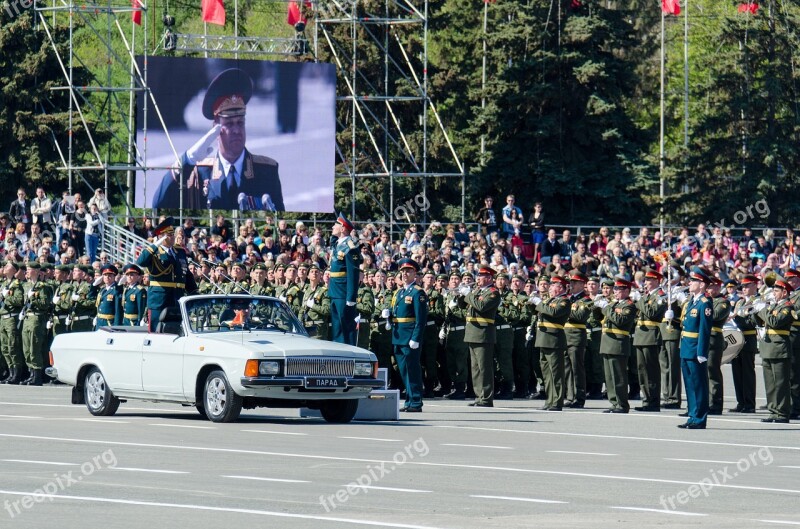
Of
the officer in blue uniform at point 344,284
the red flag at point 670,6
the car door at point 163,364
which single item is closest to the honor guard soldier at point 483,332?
the officer in blue uniform at point 344,284

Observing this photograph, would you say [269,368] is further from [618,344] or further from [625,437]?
[618,344]

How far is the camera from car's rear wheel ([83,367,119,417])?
741 inches

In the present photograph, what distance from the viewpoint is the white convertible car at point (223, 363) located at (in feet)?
56.1

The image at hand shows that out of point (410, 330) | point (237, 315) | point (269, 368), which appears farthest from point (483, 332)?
point (269, 368)

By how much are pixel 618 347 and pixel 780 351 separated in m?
2.18

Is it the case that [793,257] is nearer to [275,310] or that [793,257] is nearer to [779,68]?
[779,68]

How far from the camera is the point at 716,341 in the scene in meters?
20.0

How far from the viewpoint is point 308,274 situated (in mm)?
24625

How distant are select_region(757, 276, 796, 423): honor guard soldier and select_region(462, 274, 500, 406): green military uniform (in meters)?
3.71

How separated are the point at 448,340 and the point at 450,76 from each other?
2578 cm

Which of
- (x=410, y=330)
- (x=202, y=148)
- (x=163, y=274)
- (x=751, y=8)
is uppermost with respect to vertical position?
(x=751, y=8)

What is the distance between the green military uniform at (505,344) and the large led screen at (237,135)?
15.0 metres

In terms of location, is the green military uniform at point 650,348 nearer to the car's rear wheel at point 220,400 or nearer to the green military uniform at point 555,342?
the green military uniform at point 555,342

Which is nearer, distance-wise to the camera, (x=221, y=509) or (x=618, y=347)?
(x=221, y=509)
